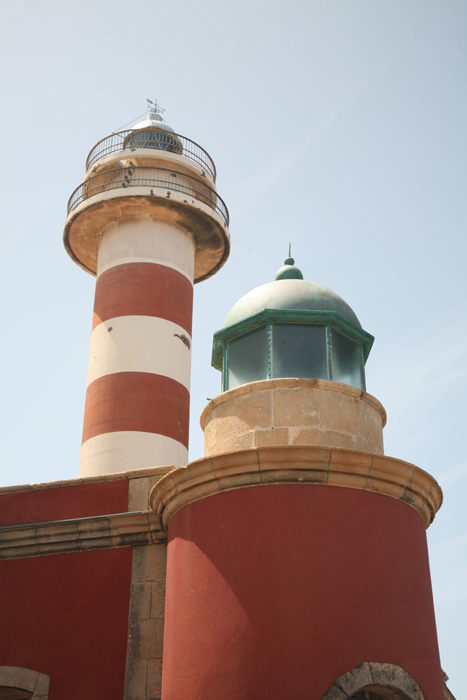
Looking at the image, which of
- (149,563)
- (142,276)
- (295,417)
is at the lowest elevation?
(149,563)

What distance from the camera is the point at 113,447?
14.1 meters

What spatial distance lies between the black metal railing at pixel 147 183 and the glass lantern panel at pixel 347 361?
29.8ft

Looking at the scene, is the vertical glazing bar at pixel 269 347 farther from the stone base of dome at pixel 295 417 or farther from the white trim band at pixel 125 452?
the white trim band at pixel 125 452

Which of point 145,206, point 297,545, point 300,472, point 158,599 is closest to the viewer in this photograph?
point 297,545

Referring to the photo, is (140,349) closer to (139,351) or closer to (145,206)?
(139,351)

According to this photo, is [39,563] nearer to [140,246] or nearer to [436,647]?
[436,647]

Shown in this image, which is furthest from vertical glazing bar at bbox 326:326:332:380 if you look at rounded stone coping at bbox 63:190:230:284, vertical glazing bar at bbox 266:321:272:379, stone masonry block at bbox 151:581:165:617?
rounded stone coping at bbox 63:190:230:284

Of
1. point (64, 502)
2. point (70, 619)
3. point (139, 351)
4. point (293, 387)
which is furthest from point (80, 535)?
point (139, 351)

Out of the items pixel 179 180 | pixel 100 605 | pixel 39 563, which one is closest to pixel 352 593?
pixel 100 605

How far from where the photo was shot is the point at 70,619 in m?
8.09

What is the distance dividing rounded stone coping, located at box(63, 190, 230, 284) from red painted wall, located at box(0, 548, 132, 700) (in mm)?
9531

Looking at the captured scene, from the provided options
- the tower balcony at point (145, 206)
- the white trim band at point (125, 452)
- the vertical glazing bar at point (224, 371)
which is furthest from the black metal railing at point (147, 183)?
the vertical glazing bar at point (224, 371)

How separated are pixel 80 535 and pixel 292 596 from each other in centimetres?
285

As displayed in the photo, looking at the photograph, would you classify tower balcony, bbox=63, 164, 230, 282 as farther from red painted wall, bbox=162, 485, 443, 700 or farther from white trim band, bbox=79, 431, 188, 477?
red painted wall, bbox=162, 485, 443, 700
